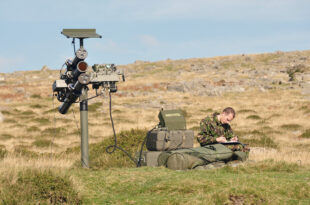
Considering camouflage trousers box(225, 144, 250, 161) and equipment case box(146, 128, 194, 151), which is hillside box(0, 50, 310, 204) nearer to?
camouflage trousers box(225, 144, 250, 161)

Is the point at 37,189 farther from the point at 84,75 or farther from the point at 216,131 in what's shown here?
the point at 216,131

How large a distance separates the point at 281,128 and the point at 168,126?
16.0 meters

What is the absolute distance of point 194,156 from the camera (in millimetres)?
9359

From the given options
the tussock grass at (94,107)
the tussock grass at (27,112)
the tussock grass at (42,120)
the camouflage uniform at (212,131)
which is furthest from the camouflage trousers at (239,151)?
the tussock grass at (27,112)

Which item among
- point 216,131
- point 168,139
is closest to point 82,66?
point 168,139

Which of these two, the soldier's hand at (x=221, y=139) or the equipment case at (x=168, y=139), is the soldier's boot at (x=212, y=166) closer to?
the soldier's hand at (x=221, y=139)

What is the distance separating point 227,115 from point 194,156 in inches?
54.2

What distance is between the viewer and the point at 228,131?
34.4 feet

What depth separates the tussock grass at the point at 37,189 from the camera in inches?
251

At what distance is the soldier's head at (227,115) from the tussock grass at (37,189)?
4.50m

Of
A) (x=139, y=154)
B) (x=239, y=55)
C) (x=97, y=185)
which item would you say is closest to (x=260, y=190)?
(x=97, y=185)

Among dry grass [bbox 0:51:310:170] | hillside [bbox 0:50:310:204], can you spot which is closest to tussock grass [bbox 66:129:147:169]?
hillside [bbox 0:50:310:204]

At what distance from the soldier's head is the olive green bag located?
62 centimetres

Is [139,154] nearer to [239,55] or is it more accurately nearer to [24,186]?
[24,186]
